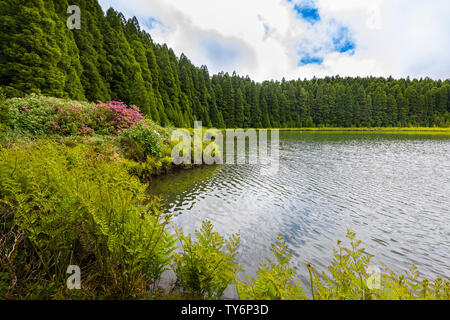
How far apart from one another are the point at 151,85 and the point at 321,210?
29.0m

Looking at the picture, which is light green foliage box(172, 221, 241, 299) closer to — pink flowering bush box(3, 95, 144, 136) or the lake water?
the lake water

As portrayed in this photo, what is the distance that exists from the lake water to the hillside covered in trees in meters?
11.1

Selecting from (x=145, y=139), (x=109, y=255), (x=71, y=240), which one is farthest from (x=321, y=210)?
(x=145, y=139)

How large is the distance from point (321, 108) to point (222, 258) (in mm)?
81690

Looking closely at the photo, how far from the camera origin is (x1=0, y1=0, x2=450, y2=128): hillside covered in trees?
11.8m

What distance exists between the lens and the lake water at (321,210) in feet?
15.5

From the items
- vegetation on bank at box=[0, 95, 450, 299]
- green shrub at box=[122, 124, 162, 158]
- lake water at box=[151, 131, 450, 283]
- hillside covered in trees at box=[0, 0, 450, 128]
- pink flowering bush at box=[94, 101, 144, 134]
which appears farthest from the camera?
hillside covered in trees at box=[0, 0, 450, 128]

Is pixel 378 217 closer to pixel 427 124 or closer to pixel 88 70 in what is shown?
pixel 88 70

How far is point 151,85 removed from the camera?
2955 cm

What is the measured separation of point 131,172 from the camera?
8922mm

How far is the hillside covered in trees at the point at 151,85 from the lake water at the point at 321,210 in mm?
11138

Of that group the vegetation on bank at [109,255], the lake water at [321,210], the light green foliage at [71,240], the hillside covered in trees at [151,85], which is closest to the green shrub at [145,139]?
the lake water at [321,210]

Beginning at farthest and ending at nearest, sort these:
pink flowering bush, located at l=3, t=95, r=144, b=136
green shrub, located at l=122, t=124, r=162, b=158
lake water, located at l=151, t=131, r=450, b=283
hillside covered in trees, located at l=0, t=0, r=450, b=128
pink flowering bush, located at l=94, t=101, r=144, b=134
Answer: hillside covered in trees, located at l=0, t=0, r=450, b=128, pink flowering bush, located at l=94, t=101, r=144, b=134, green shrub, located at l=122, t=124, r=162, b=158, pink flowering bush, located at l=3, t=95, r=144, b=136, lake water, located at l=151, t=131, r=450, b=283

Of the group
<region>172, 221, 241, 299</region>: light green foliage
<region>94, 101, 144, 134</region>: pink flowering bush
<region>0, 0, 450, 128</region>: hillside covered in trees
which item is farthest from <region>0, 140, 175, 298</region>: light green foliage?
<region>0, 0, 450, 128</region>: hillside covered in trees
